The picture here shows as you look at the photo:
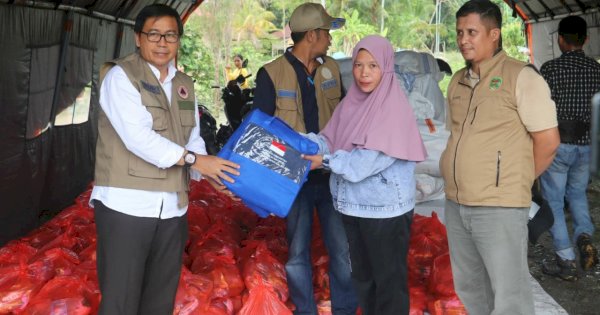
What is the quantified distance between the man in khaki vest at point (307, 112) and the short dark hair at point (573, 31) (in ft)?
6.57

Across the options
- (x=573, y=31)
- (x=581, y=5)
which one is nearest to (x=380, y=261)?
(x=573, y=31)

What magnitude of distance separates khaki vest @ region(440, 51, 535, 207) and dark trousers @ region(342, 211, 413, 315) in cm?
36

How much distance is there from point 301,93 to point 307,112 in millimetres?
110

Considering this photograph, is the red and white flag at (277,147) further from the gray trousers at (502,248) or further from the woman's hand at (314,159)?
the gray trousers at (502,248)

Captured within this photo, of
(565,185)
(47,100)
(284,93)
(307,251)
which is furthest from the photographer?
(47,100)

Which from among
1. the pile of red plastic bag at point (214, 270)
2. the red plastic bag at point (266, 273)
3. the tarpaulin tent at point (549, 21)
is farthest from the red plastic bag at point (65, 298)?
the tarpaulin tent at point (549, 21)

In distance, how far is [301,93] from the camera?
11.9 ft

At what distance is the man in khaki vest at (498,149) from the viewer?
2.84m

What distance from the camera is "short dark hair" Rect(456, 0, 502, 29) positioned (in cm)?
291

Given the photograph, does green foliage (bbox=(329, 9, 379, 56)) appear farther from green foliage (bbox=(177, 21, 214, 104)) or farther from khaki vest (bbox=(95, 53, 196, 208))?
khaki vest (bbox=(95, 53, 196, 208))

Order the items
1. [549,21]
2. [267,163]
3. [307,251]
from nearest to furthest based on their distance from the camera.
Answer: [267,163] < [307,251] < [549,21]

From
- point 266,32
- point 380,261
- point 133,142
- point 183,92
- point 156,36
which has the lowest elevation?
point 380,261

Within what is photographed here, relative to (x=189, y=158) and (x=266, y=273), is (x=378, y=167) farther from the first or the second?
(x=266, y=273)

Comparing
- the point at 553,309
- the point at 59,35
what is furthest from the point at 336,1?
the point at 553,309
